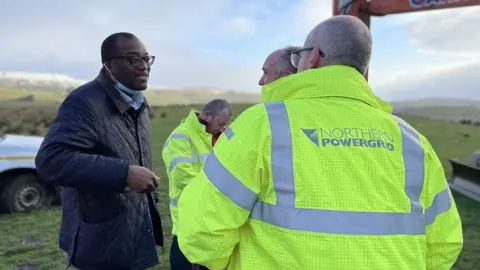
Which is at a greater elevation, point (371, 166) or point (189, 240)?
point (371, 166)

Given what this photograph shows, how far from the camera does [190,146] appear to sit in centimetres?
377

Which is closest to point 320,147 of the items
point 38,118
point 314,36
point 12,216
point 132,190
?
point 314,36

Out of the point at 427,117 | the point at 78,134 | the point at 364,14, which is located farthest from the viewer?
the point at 427,117

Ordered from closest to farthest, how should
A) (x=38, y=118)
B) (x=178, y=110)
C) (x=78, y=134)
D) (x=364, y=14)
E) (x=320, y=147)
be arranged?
(x=320, y=147) → (x=78, y=134) → (x=364, y=14) → (x=38, y=118) → (x=178, y=110)

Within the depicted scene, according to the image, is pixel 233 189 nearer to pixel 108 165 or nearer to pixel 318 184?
pixel 318 184

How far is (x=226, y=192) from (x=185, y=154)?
2.08m

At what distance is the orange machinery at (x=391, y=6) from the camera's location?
5.28 metres

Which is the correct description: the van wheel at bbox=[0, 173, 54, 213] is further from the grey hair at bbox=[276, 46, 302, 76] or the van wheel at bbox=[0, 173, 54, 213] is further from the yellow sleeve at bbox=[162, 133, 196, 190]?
the grey hair at bbox=[276, 46, 302, 76]

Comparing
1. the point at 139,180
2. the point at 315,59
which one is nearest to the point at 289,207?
the point at 315,59

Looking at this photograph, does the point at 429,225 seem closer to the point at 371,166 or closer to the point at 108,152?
the point at 371,166

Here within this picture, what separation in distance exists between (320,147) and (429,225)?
53 centimetres

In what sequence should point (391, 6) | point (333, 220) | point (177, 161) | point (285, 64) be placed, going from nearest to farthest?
point (333, 220) → point (285, 64) → point (177, 161) → point (391, 6)

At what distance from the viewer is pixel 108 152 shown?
99.8 inches

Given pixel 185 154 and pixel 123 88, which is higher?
pixel 123 88
